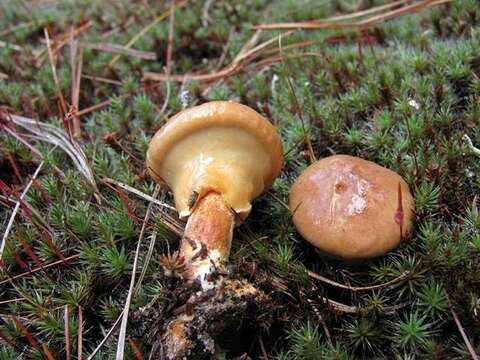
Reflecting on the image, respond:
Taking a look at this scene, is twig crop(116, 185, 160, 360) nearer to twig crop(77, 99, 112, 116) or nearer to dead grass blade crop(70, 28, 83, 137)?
dead grass blade crop(70, 28, 83, 137)

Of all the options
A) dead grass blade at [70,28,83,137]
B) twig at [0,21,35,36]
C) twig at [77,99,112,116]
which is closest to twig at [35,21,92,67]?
dead grass blade at [70,28,83,137]

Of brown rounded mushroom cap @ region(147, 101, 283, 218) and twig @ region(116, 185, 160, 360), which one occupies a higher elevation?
brown rounded mushroom cap @ region(147, 101, 283, 218)

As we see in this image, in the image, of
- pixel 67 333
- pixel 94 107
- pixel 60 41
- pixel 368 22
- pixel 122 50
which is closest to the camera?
pixel 67 333

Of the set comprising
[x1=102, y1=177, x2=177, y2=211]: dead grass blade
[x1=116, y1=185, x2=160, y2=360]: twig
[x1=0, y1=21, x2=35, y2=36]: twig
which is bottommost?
[x1=116, y1=185, x2=160, y2=360]: twig

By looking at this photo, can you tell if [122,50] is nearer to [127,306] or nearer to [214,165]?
[214,165]

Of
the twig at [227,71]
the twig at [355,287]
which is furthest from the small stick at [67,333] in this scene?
the twig at [227,71]

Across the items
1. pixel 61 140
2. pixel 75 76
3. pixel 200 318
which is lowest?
pixel 200 318

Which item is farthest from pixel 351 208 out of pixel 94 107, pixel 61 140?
pixel 94 107
